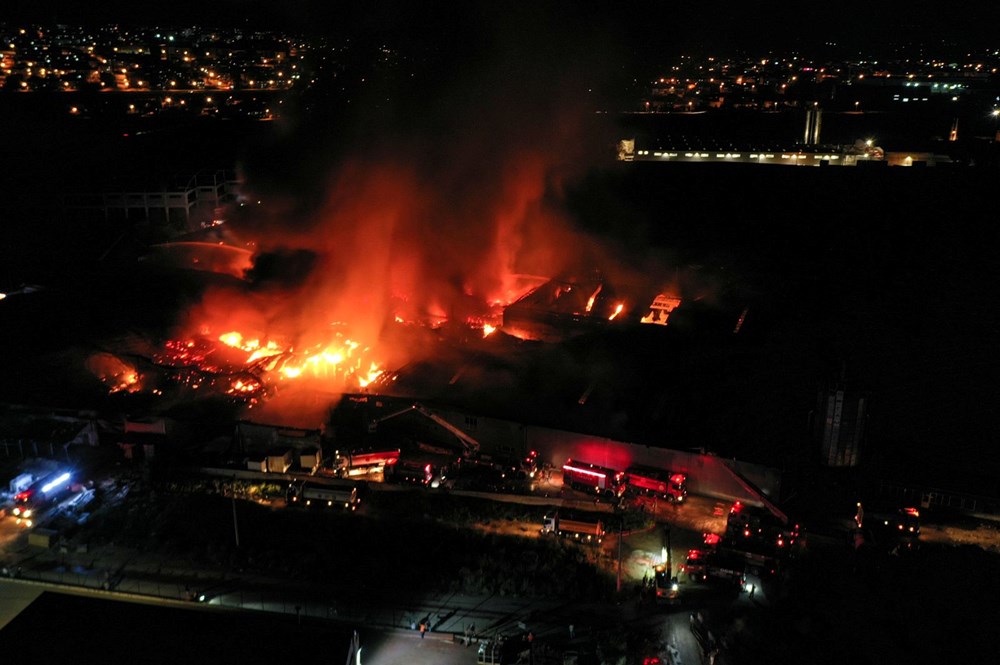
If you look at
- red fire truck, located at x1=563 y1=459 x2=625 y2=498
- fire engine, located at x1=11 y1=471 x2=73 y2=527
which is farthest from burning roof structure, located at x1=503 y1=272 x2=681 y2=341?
fire engine, located at x1=11 y1=471 x2=73 y2=527

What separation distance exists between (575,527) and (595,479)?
944mm

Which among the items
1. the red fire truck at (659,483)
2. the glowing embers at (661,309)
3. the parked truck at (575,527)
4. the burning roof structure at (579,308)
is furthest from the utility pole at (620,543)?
the glowing embers at (661,309)

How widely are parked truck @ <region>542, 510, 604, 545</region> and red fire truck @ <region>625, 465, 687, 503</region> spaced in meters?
0.97

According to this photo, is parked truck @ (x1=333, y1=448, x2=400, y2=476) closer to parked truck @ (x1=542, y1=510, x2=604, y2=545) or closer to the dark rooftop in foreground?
parked truck @ (x1=542, y1=510, x2=604, y2=545)

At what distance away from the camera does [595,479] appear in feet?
30.5

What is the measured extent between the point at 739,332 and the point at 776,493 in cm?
545

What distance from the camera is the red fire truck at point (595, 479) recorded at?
927cm

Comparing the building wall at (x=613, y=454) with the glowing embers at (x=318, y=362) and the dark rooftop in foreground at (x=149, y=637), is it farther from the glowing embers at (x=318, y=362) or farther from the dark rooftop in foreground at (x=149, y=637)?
the dark rooftop in foreground at (x=149, y=637)

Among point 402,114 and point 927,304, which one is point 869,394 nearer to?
point 927,304

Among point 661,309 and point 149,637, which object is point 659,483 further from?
point 661,309

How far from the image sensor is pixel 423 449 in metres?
10.2

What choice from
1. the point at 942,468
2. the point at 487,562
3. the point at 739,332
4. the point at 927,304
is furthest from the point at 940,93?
the point at 487,562

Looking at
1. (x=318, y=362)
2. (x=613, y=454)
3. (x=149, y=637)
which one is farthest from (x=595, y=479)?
(x=318, y=362)

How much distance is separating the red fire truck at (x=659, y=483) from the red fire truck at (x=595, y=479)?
14cm
